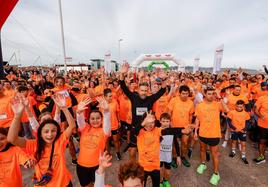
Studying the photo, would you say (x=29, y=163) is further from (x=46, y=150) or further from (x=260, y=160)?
(x=260, y=160)

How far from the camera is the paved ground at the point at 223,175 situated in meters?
3.49

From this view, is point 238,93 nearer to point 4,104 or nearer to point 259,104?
point 259,104

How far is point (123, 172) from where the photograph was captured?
5.57ft

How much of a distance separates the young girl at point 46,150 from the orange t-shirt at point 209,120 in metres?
2.96

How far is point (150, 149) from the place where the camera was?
278 centimetres

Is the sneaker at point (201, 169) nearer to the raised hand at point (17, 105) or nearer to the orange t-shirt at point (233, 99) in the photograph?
the orange t-shirt at point (233, 99)

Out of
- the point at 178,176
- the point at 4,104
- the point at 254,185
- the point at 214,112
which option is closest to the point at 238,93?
the point at 214,112

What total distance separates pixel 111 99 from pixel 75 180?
83.5 inches

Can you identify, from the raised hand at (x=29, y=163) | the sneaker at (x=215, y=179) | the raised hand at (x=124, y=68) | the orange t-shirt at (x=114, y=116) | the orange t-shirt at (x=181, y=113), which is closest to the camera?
the raised hand at (x=29, y=163)

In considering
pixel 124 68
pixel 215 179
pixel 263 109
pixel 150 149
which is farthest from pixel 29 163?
pixel 263 109

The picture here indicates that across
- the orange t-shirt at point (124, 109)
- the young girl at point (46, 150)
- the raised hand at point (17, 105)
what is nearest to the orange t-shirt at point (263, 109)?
the orange t-shirt at point (124, 109)

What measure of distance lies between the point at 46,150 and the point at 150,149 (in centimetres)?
154

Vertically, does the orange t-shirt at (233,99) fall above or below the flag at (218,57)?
below

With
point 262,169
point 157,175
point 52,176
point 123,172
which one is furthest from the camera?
point 262,169
